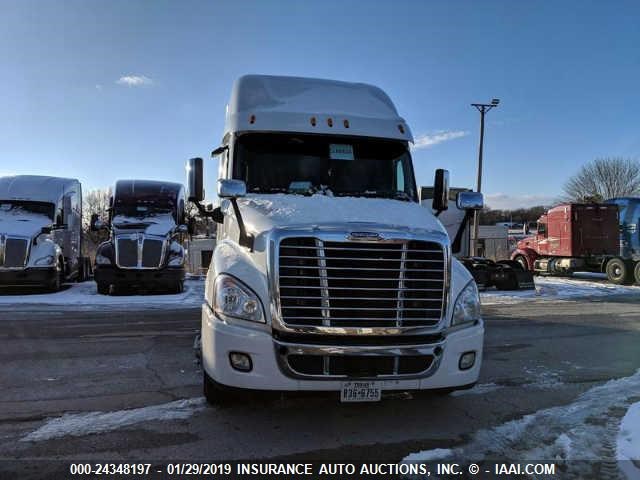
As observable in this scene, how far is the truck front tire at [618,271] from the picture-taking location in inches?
802

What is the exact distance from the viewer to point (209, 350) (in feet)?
12.8

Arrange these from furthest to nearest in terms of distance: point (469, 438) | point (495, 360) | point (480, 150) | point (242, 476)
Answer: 1. point (480, 150)
2. point (495, 360)
3. point (469, 438)
4. point (242, 476)

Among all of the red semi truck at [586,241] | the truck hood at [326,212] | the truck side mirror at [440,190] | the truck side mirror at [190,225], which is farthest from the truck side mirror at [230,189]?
the red semi truck at [586,241]

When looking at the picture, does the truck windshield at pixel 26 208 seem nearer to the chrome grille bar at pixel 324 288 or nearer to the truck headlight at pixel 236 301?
the truck headlight at pixel 236 301

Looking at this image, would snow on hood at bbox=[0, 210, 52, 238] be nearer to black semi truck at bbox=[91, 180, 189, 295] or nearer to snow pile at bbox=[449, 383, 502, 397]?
black semi truck at bbox=[91, 180, 189, 295]

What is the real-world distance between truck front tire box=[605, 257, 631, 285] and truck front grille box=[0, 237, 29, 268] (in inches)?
847

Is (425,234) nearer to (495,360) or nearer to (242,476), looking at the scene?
(242,476)

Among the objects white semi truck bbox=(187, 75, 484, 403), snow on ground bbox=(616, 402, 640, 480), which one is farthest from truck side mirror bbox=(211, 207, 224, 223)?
snow on ground bbox=(616, 402, 640, 480)

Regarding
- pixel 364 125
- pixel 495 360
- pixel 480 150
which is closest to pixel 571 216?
pixel 480 150

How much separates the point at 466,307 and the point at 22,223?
579 inches

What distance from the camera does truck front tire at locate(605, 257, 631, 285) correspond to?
20.4 m

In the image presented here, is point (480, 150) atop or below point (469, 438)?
atop

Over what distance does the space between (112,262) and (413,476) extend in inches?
507

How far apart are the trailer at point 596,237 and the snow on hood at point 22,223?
20465 millimetres
